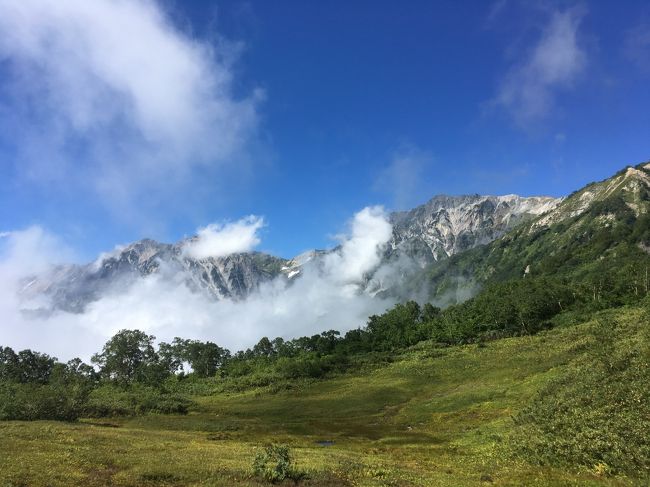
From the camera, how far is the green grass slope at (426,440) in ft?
123

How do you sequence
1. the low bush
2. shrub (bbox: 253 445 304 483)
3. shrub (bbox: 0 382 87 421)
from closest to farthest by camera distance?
the low bush → shrub (bbox: 253 445 304 483) → shrub (bbox: 0 382 87 421)

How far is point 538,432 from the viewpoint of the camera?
5016 cm

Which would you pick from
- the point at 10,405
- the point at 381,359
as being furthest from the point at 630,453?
the point at 381,359

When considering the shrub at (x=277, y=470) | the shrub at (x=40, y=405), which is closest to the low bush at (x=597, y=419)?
the shrub at (x=277, y=470)

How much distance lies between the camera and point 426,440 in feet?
225

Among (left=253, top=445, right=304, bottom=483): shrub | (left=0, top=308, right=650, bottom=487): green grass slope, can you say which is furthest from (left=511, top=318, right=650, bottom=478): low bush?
(left=253, top=445, right=304, bottom=483): shrub

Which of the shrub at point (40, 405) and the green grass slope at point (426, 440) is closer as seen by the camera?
the green grass slope at point (426, 440)

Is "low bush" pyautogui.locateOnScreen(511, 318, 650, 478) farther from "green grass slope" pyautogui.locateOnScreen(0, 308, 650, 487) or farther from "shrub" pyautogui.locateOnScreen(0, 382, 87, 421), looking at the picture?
"shrub" pyautogui.locateOnScreen(0, 382, 87, 421)

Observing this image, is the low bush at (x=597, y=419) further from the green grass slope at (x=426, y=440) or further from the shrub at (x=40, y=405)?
the shrub at (x=40, y=405)

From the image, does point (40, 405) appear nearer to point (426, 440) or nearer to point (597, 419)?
point (426, 440)

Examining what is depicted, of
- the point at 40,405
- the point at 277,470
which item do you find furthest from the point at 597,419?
the point at 40,405

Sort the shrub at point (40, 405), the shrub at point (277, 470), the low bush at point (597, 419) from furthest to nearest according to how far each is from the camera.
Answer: the shrub at point (40, 405) → the shrub at point (277, 470) → the low bush at point (597, 419)

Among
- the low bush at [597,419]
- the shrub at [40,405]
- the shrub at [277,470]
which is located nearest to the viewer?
the low bush at [597,419]

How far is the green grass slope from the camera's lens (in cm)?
3756
